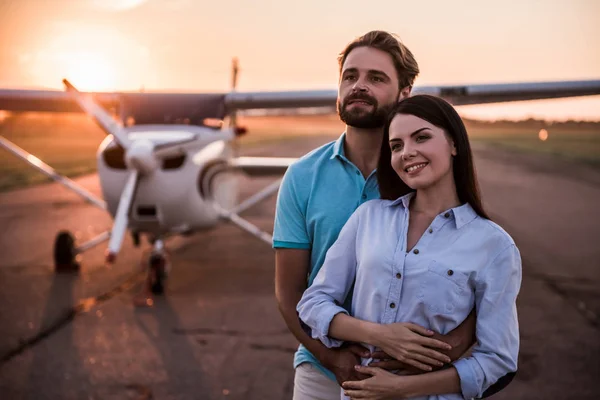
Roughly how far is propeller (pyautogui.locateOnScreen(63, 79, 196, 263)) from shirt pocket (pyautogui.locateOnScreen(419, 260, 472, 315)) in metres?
3.74

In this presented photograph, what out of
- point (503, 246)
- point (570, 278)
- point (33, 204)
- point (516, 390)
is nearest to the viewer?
point (503, 246)

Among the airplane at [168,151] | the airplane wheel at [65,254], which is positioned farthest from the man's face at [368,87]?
the airplane wheel at [65,254]

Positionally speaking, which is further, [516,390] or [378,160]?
[516,390]

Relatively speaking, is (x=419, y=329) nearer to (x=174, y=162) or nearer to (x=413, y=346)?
(x=413, y=346)

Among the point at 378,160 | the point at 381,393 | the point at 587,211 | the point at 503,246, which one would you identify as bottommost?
the point at 587,211

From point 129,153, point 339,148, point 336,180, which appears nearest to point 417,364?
point 336,180

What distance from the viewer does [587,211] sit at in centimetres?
1124

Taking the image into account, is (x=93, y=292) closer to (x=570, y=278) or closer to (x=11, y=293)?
(x=11, y=293)

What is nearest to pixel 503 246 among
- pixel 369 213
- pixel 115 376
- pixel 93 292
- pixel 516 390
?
pixel 369 213

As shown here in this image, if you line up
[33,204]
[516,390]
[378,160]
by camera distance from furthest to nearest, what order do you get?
1. [33,204]
2. [516,390]
3. [378,160]

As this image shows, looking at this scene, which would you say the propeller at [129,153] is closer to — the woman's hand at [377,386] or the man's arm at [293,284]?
the man's arm at [293,284]

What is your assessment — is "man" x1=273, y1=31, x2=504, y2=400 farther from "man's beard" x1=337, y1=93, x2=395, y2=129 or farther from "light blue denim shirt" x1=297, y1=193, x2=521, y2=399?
"light blue denim shirt" x1=297, y1=193, x2=521, y2=399

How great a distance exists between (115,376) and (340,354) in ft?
8.45

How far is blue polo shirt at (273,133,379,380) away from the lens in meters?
1.59
